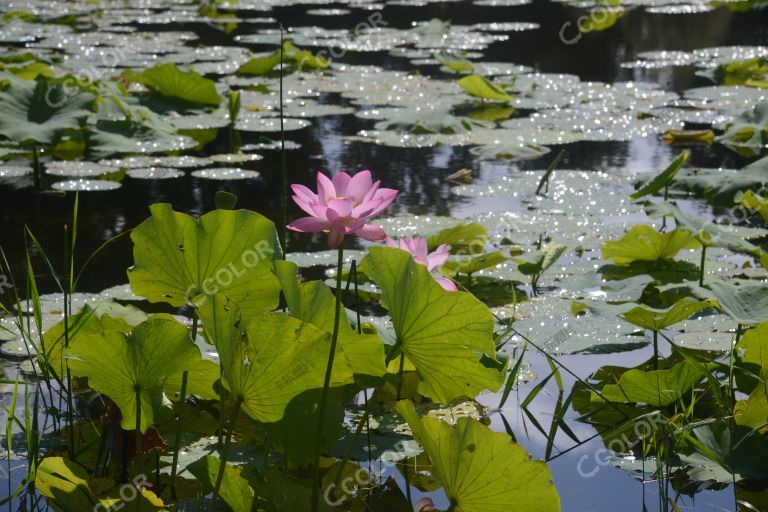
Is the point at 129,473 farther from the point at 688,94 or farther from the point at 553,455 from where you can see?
the point at 688,94

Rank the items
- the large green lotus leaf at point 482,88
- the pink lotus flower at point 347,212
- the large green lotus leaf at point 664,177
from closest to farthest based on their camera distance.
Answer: the pink lotus flower at point 347,212, the large green lotus leaf at point 664,177, the large green lotus leaf at point 482,88

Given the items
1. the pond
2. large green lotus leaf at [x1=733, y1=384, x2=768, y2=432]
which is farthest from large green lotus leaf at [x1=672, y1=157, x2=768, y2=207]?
large green lotus leaf at [x1=733, y1=384, x2=768, y2=432]

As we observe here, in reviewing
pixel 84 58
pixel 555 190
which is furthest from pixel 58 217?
pixel 84 58

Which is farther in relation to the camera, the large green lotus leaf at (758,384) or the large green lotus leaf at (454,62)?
the large green lotus leaf at (454,62)

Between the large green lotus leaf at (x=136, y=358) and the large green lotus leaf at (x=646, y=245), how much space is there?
115cm

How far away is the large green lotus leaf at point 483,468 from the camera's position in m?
1.07

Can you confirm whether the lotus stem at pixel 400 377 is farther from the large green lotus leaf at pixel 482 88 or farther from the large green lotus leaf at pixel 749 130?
the large green lotus leaf at pixel 482 88

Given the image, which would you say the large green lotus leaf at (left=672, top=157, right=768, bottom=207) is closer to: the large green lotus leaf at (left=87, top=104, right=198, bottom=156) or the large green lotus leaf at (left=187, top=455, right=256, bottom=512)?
the large green lotus leaf at (left=87, top=104, right=198, bottom=156)

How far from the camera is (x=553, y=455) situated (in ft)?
4.71

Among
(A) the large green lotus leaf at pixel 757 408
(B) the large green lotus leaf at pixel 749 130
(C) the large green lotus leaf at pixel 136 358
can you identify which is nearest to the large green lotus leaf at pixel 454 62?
(B) the large green lotus leaf at pixel 749 130

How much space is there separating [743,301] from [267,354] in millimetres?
826

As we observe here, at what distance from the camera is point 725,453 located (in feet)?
4.31

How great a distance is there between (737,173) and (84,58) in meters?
3.51

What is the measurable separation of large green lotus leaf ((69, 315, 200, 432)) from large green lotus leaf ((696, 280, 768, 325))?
77 centimetres
